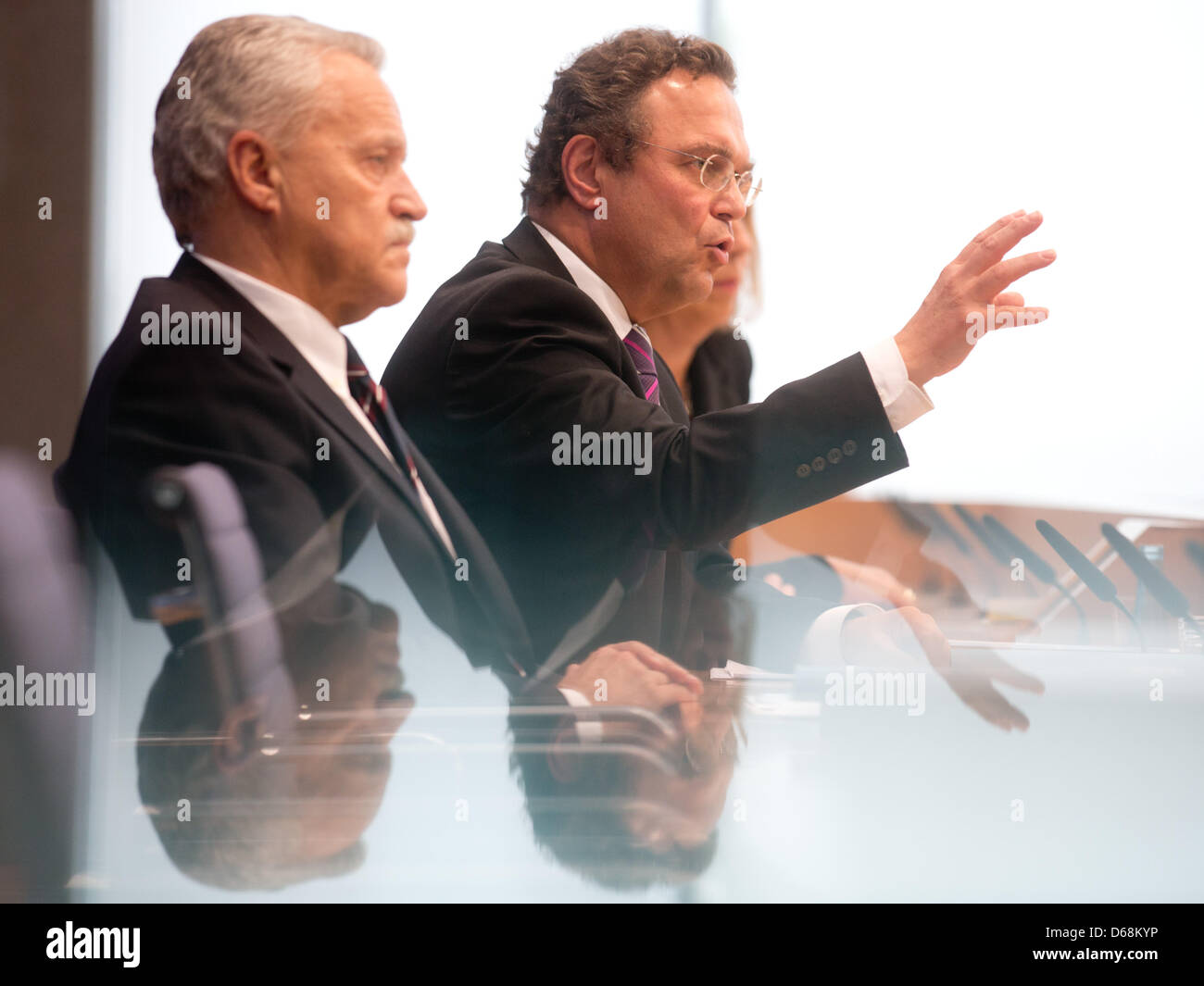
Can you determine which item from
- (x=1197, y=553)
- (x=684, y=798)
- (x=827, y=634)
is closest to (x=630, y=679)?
(x=684, y=798)

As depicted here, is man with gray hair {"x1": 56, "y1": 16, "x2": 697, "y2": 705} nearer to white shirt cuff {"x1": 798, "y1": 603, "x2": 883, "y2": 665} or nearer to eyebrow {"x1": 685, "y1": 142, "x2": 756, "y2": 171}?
eyebrow {"x1": 685, "y1": 142, "x2": 756, "y2": 171}

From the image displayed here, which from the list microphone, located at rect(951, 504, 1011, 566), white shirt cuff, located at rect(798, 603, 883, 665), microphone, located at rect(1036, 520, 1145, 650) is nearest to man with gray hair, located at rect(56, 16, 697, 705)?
white shirt cuff, located at rect(798, 603, 883, 665)

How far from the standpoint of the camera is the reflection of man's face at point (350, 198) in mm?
1612

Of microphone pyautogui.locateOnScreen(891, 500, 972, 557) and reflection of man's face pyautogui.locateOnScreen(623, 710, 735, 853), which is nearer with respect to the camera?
reflection of man's face pyautogui.locateOnScreen(623, 710, 735, 853)

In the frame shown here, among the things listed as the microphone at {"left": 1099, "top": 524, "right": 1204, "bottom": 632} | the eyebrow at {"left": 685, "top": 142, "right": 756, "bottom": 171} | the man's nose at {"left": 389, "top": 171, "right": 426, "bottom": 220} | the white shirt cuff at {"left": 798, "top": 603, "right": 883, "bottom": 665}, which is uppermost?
the eyebrow at {"left": 685, "top": 142, "right": 756, "bottom": 171}

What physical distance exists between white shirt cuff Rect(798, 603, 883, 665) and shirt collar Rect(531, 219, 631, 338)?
56 cm

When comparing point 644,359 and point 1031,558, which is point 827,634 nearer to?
point 1031,558

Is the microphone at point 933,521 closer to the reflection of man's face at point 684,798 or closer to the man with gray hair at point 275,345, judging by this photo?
the reflection of man's face at point 684,798

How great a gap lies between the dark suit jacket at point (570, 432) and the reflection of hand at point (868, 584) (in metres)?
0.26

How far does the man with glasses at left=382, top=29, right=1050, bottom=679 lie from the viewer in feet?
5.14

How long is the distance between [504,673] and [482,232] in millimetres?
677

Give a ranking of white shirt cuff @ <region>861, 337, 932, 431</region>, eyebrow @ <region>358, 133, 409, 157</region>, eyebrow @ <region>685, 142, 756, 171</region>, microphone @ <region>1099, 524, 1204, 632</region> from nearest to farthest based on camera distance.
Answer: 1. white shirt cuff @ <region>861, 337, 932, 431</region>
2. eyebrow @ <region>358, 133, 409, 157</region>
3. eyebrow @ <region>685, 142, 756, 171</region>
4. microphone @ <region>1099, 524, 1204, 632</region>

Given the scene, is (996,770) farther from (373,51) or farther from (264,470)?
(373,51)

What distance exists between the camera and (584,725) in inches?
66.8
